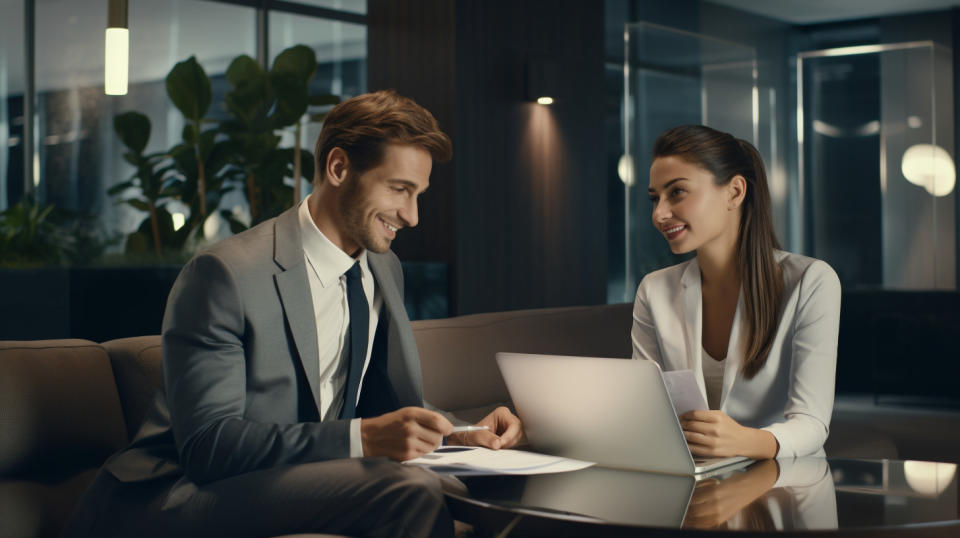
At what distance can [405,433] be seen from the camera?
1481 millimetres

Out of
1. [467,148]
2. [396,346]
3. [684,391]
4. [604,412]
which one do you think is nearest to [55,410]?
[396,346]

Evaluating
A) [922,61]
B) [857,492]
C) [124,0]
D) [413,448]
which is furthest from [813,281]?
[922,61]

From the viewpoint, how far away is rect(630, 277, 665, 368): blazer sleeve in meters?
2.35

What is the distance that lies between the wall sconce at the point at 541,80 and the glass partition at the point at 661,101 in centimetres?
92

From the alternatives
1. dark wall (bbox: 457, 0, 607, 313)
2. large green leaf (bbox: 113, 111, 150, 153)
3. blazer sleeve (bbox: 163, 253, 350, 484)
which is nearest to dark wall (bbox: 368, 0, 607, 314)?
dark wall (bbox: 457, 0, 607, 313)

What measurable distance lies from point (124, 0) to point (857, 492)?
175 cm

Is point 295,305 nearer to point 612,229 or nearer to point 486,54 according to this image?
point 486,54

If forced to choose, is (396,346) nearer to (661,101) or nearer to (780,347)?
(780,347)

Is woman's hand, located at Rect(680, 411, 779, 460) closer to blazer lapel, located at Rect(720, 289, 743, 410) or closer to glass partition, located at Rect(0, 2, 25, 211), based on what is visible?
blazer lapel, located at Rect(720, 289, 743, 410)

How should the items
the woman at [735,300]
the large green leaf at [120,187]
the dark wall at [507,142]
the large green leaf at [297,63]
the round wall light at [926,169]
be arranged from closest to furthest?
the woman at [735,300] → the large green leaf at [120,187] → the large green leaf at [297,63] → the dark wall at [507,142] → the round wall light at [926,169]

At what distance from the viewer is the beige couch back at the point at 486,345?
2.62 meters

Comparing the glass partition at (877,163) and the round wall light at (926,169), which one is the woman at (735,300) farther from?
the round wall light at (926,169)

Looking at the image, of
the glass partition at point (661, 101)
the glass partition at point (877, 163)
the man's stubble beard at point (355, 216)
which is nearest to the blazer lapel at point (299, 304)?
the man's stubble beard at point (355, 216)

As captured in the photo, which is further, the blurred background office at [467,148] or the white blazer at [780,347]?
the blurred background office at [467,148]
